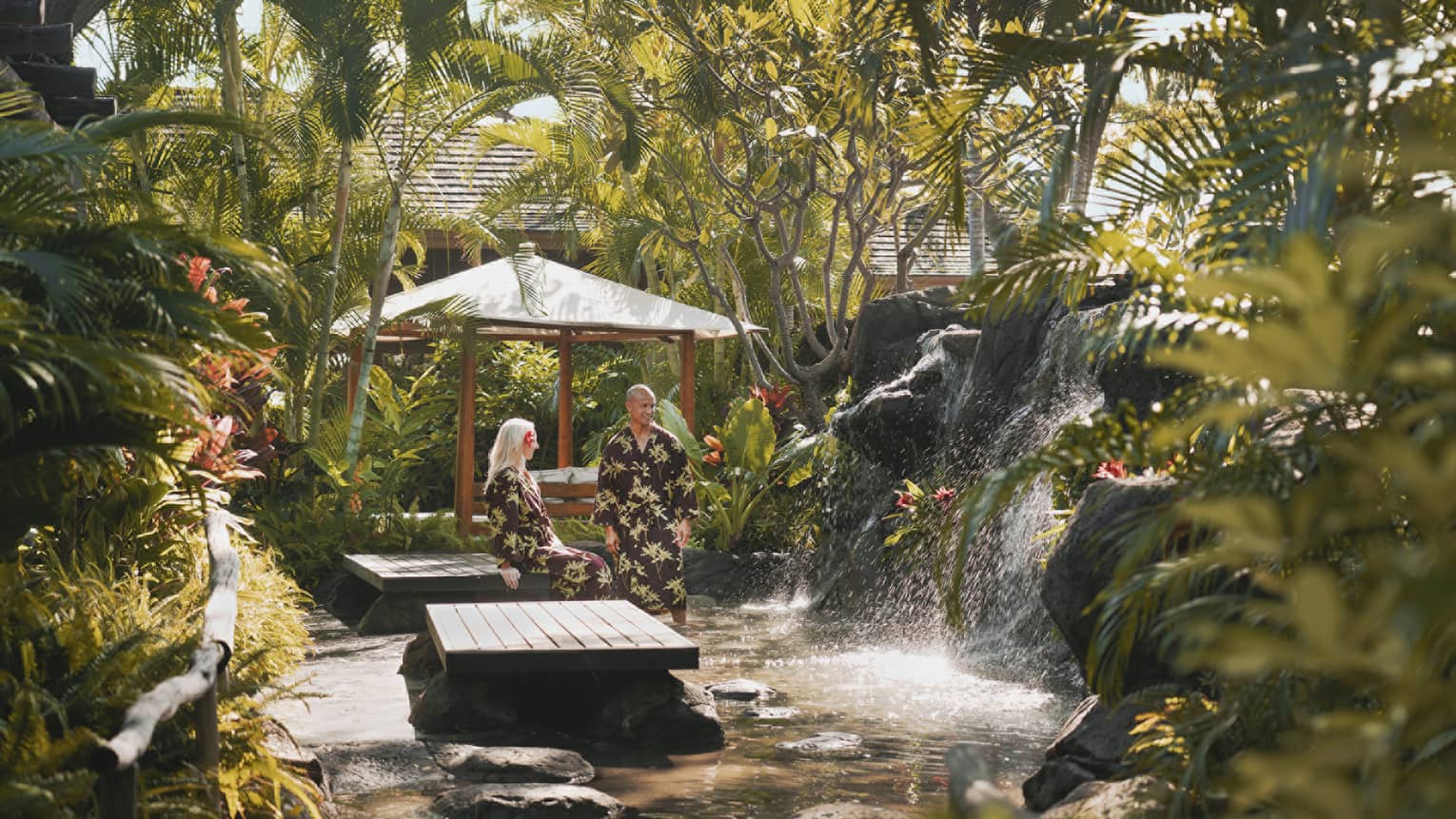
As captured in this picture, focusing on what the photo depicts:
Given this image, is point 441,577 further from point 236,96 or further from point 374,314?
point 236,96

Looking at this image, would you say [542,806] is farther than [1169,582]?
Yes

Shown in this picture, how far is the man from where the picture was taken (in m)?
9.85

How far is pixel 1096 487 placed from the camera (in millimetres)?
5910

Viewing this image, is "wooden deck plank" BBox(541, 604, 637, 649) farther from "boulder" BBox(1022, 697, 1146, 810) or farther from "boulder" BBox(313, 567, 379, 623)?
"boulder" BBox(313, 567, 379, 623)

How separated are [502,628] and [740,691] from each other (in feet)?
5.02

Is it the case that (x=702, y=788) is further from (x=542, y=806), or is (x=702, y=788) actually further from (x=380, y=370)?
(x=380, y=370)

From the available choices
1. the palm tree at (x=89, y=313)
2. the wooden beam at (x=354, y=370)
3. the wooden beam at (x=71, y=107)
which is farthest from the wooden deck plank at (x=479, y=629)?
the wooden beam at (x=354, y=370)

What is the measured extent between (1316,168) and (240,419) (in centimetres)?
791

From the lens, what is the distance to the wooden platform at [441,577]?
33.5 ft

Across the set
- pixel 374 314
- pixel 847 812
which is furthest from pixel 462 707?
pixel 374 314

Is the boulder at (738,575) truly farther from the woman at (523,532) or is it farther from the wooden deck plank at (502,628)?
the wooden deck plank at (502,628)

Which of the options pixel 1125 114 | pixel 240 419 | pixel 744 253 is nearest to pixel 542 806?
pixel 240 419

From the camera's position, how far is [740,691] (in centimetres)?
809

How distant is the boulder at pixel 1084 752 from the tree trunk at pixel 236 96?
11287mm
